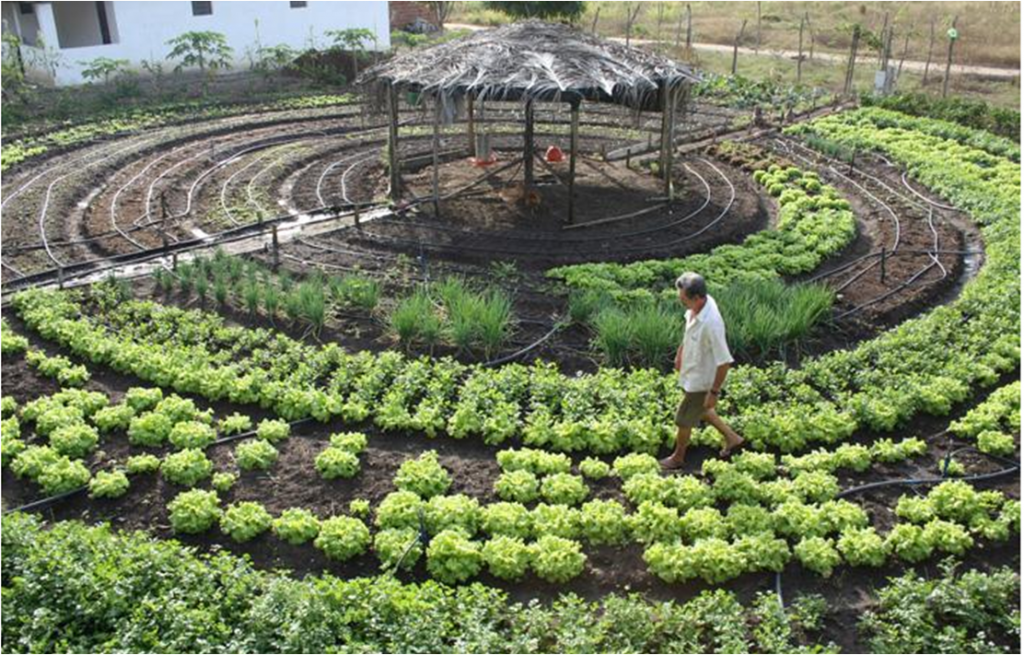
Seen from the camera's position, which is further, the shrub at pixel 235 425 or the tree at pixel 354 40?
the tree at pixel 354 40

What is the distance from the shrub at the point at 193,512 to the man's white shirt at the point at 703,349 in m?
4.56

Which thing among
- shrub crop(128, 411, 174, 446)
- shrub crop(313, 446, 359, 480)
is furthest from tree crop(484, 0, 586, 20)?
shrub crop(313, 446, 359, 480)

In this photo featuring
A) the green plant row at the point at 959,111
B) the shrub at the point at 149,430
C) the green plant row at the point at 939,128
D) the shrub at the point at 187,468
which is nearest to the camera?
the shrub at the point at 187,468

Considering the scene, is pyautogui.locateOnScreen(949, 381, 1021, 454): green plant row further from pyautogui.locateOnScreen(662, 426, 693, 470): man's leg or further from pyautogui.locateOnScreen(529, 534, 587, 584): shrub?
pyautogui.locateOnScreen(529, 534, 587, 584): shrub

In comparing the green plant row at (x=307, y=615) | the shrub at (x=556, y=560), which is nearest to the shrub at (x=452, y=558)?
the green plant row at (x=307, y=615)

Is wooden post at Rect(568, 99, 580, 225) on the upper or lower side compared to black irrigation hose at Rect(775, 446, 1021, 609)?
upper

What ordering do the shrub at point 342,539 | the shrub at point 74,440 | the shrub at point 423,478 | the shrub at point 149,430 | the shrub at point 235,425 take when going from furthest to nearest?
the shrub at point 235,425 → the shrub at point 149,430 → the shrub at point 74,440 → the shrub at point 423,478 → the shrub at point 342,539

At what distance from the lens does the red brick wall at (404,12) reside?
41.8 meters

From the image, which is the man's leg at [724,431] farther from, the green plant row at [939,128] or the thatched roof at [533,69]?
the green plant row at [939,128]

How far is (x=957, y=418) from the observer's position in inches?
412

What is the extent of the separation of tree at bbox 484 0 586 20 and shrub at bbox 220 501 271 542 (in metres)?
30.3

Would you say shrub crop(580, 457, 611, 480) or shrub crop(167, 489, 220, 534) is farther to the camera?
shrub crop(580, 457, 611, 480)

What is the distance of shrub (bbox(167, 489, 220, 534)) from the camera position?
8375 millimetres

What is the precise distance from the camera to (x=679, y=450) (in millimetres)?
9344
